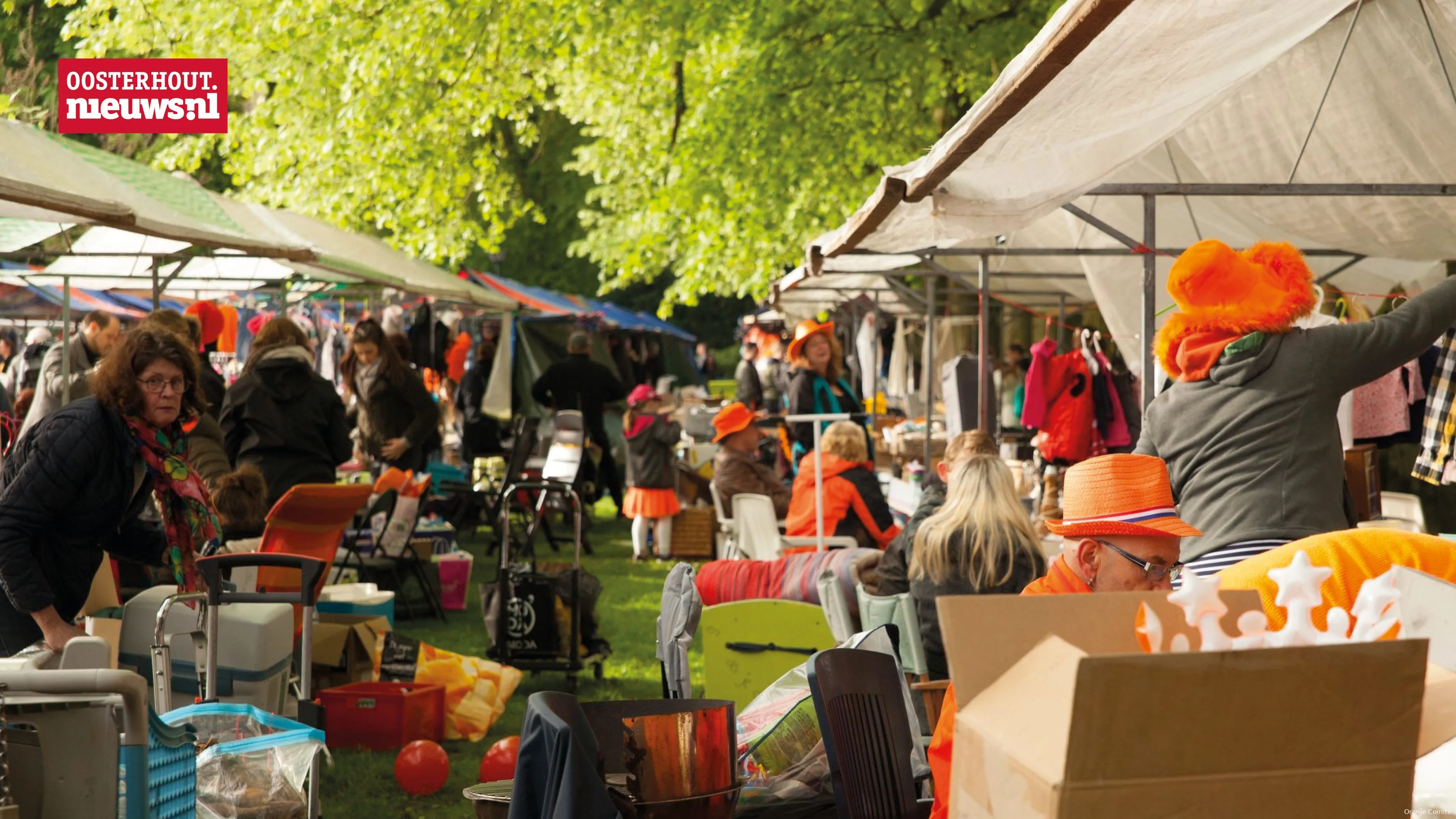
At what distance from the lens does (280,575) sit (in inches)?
248

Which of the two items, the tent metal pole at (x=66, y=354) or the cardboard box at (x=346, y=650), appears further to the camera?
the tent metal pole at (x=66, y=354)

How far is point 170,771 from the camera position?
8.67 feet

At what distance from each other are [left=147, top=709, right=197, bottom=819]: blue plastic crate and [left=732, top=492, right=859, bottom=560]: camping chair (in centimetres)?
587

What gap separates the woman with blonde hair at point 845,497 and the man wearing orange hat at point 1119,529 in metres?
5.25

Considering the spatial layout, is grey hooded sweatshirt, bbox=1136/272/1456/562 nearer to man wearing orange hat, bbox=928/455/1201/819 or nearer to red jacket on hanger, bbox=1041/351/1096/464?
man wearing orange hat, bbox=928/455/1201/819

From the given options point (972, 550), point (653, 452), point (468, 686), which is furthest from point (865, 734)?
point (653, 452)

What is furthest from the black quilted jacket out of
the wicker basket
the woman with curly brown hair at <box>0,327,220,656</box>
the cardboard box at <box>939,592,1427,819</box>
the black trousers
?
the black trousers

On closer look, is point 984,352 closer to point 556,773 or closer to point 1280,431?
point 1280,431

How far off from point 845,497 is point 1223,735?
22.1 ft

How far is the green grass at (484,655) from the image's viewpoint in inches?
215

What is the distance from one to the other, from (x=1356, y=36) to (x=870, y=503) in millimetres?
4159

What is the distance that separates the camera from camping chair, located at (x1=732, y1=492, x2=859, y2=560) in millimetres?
8781

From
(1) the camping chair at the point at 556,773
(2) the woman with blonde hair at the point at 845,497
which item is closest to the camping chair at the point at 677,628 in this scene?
(1) the camping chair at the point at 556,773

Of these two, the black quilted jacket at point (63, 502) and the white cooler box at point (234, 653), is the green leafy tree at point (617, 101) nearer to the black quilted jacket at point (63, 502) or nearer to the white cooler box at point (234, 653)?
the white cooler box at point (234, 653)
